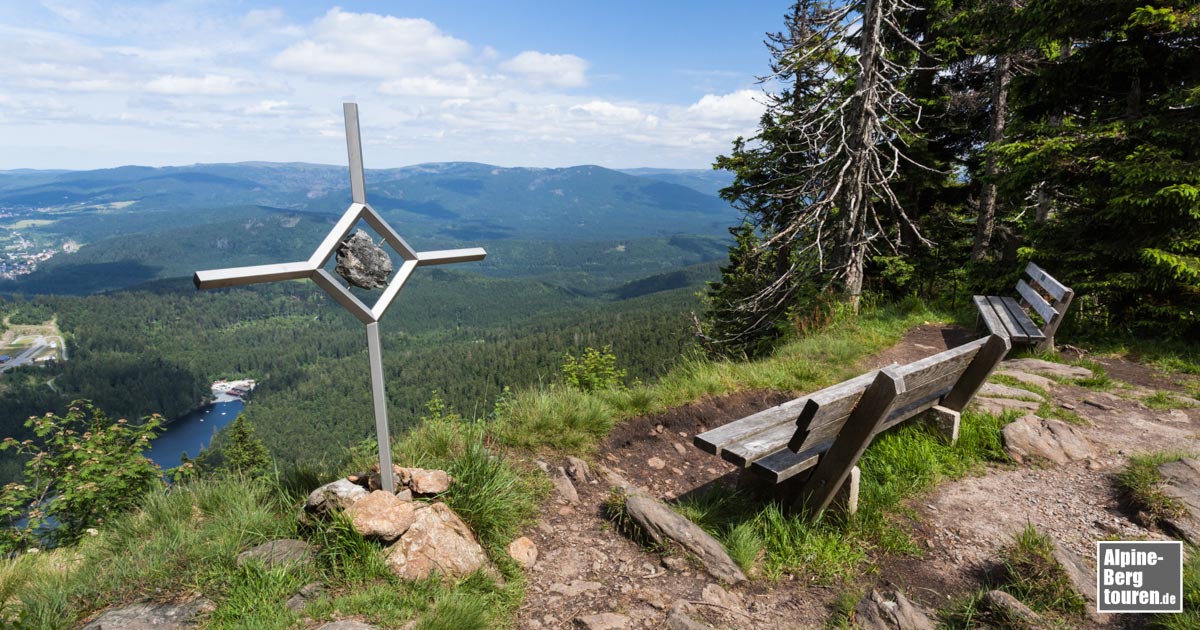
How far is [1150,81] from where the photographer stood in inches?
261

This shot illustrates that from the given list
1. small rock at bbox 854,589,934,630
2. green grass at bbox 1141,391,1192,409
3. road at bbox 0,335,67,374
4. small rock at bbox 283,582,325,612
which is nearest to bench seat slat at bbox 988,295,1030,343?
green grass at bbox 1141,391,1192,409

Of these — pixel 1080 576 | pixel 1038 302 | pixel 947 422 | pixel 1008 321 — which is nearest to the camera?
pixel 1080 576

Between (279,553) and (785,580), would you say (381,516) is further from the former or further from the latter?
(785,580)

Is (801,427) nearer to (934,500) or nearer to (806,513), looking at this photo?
(806,513)

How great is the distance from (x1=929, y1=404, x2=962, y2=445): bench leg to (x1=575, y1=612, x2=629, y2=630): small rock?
2.96 meters

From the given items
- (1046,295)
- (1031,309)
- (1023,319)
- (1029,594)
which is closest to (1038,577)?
(1029,594)

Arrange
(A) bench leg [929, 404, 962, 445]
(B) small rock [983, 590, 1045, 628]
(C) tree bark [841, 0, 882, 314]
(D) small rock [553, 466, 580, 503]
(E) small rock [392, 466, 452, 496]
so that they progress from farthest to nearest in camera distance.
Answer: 1. (C) tree bark [841, 0, 882, 314]
2. (A) bench leg [929, 404, 962, 445]
3. (D) small rock [553, 466, 580, 503]
4. (E) small rock [392, 466, 452, 496]
5. (B) small rock [983, 590, 1045, 628]

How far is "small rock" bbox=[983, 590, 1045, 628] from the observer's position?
228 centimetres

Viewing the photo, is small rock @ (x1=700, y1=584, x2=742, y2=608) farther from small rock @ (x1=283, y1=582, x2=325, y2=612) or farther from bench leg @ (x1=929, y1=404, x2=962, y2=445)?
bench leg @ (x1=929, y1=404, x2=962, y2=445)

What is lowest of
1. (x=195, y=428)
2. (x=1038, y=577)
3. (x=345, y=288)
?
(x=195, y=428)

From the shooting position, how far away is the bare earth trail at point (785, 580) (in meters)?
2.64

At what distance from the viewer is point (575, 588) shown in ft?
9.10

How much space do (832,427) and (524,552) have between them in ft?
5.98

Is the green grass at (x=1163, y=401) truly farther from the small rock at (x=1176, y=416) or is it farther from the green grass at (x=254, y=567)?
the green grass at (x=254, y=567)
